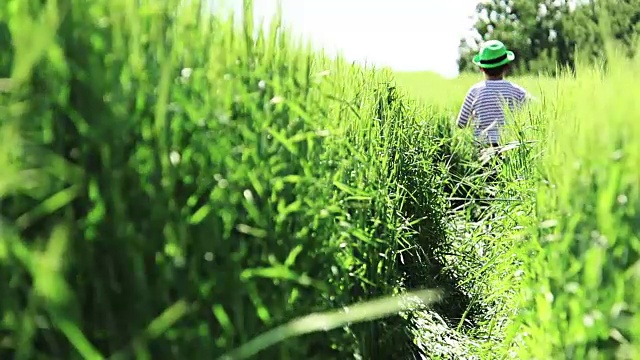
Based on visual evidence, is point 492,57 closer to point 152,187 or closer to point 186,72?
point 186,72

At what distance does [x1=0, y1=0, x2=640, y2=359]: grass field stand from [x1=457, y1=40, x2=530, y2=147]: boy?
285 cm

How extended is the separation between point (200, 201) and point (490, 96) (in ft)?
12.2

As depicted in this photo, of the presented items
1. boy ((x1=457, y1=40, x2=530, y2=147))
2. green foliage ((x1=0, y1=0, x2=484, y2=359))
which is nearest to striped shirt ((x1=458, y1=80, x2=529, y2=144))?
boy ((x1=457, y1=40, x2=530, y2=147))

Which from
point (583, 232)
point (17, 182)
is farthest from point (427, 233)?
point (17, 182)

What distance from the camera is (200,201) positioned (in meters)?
1.23

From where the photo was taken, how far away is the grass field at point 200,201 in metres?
1.01

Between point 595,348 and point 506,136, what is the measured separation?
2.26 meters

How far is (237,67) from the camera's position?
1355 millimetres

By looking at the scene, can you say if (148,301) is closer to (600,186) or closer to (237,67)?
(237,67)

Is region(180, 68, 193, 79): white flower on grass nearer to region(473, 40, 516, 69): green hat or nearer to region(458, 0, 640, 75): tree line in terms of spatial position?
region(473, 40, 516, 69): green hat

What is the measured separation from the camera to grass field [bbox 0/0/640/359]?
101 centimetres

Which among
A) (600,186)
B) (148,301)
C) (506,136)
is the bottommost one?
(506,136)

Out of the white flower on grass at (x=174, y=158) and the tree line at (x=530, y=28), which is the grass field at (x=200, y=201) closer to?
the white flower on grass at (x=174, y=158)

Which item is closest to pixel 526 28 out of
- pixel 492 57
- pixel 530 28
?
pixel 530 28
